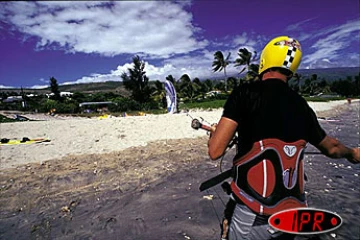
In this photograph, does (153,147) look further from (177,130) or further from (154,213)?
(154,213)

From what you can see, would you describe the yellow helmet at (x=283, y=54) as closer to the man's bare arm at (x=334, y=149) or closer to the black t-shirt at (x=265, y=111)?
the black t-shirt at (x=265, y=111)

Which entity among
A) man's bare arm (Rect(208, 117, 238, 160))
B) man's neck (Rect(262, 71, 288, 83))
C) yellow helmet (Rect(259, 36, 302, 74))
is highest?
yellow helmet (Rect(259, 36, 302, 74))

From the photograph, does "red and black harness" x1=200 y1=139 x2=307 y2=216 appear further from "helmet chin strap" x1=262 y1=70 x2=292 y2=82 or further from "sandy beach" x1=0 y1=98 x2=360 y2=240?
"sandy beach" x1=0 y1=98 x2=360 y2=240

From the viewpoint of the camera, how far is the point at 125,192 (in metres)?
6.08

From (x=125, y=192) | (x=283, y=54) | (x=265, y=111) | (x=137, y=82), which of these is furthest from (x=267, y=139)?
(x=137, y=82)

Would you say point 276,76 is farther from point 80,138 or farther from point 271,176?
point 80,138

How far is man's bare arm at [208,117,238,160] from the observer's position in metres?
1.63

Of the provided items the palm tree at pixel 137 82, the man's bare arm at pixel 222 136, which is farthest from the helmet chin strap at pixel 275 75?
the palm tree at pixel 137 82

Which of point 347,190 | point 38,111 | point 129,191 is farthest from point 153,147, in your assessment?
point 38,111

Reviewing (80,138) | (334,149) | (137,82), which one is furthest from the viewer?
(137,82)

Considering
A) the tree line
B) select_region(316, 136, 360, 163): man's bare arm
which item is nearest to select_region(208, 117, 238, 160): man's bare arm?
select_region(316, 136, 360, 163): man's bare arm

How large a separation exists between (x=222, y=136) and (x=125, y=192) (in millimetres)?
4932

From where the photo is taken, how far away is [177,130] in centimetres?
1516

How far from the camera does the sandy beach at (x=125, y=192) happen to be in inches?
176
